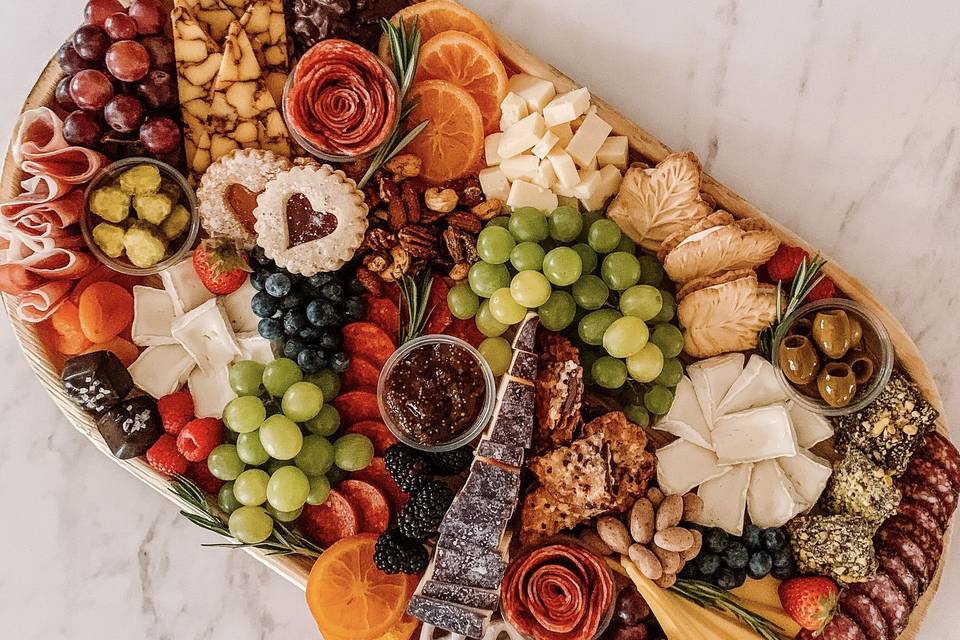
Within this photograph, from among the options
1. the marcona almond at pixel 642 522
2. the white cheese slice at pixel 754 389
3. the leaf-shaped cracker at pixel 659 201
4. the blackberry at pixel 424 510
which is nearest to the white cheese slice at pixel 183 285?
the blackberry at pixel 424 510

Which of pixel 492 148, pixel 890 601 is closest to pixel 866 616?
pixel 890 601

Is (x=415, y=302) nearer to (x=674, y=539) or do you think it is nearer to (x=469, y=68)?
(x=469, y=68)

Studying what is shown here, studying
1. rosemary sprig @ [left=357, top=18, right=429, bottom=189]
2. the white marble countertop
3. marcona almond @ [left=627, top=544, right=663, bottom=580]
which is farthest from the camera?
the white marble countertop

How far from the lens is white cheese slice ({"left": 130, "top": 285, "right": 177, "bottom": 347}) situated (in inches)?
59.1

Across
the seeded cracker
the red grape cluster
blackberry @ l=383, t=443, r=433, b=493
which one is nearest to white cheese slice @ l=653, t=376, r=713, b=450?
the seeded cracker

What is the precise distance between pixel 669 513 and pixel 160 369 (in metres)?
1.01

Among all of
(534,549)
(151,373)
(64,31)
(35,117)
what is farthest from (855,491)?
(64,31)

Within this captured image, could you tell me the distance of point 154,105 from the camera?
4.76 feet

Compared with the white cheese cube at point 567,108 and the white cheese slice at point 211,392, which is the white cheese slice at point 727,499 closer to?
the white cheese cube at point 567,108

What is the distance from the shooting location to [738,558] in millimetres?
1391

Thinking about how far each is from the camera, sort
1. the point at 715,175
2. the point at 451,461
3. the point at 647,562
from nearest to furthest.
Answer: the point at 647,562, the point at 451,461, the point at 715,175

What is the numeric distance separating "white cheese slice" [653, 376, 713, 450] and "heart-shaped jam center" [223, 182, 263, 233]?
34.9 inches

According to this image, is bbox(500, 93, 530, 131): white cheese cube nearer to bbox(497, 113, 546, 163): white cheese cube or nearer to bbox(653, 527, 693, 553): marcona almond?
bbox(497, 113, 546, 163): white cheese cube

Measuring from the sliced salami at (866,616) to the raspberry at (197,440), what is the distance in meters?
1.23
